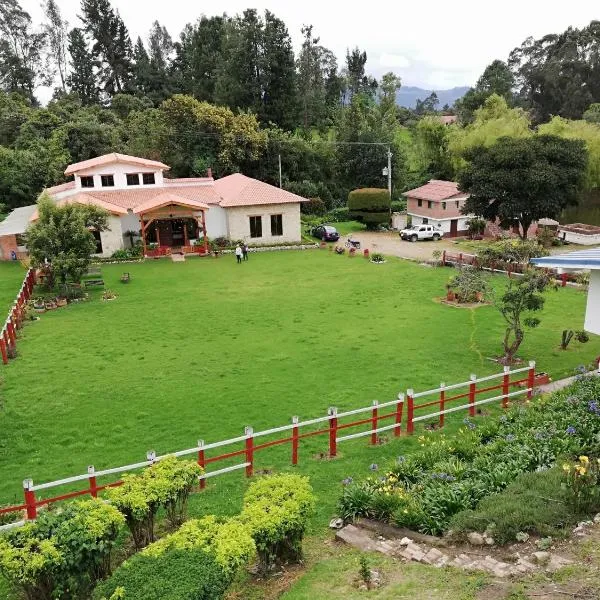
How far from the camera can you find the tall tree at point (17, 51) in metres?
70.1

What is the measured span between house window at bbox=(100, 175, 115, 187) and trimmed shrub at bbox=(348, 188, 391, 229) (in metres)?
17.3

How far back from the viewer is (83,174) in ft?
116

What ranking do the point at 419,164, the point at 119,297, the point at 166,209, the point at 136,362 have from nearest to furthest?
the point at 136,362
the point at 119,297
the point at 166,209
the point at 419,164

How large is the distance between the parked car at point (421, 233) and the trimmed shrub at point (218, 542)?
3387 centimetres

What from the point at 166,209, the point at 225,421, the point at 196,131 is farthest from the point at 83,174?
the point at 225,421

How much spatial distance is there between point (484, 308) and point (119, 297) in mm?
15451

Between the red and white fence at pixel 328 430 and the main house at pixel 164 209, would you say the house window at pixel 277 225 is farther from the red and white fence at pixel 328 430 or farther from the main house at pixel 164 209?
the red and white fence at pixel 328 430

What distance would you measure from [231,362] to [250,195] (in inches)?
854

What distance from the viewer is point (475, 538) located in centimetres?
756

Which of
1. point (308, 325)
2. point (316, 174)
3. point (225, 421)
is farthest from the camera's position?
point (316, 174)

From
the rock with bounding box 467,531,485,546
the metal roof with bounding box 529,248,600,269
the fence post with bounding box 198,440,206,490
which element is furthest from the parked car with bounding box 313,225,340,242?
the rock with bounding box 467,531,485,546

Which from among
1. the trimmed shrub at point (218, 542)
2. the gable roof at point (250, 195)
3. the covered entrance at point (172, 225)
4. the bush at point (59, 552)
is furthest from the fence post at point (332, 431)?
the gable roof at point (250, 195)

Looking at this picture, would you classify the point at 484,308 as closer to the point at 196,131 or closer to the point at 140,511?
the point at 140,511

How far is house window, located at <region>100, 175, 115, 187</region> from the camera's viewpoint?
35.9m
